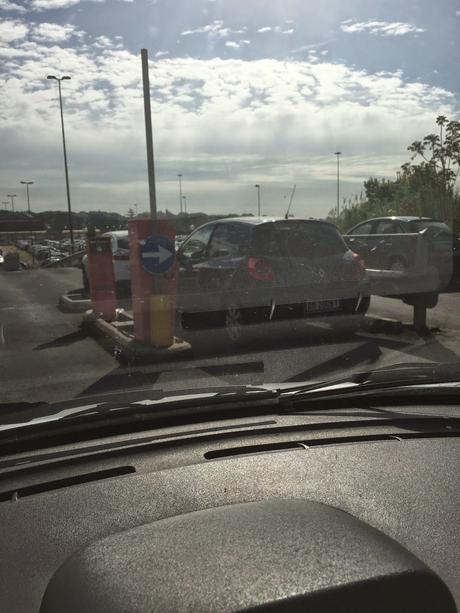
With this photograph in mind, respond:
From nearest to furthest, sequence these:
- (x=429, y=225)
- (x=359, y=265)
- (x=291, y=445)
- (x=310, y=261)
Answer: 1. (x=291, y=445)
2. (x=310, y=261)
3. (x=359, y=265)
4. (x=429, y=225)

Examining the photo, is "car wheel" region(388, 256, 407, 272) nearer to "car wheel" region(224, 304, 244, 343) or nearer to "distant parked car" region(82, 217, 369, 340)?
"distant parked car" region(82, 217, 369, 340)

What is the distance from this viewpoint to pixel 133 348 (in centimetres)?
697

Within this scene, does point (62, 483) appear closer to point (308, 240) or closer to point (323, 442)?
point (323, 442)

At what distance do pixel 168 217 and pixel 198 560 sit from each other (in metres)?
6.41

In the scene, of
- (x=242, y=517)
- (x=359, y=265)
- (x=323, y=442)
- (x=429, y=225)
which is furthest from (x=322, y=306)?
(x=242, y=517)

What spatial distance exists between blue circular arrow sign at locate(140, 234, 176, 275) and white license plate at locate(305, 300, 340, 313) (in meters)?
1.86

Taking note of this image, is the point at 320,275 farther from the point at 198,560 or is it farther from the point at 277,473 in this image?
the point at 198,560

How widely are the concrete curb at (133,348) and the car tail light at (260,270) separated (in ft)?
4.24

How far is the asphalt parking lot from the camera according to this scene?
5.42 m

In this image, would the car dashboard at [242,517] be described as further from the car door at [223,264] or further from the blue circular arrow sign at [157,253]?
the car door at [223,264]

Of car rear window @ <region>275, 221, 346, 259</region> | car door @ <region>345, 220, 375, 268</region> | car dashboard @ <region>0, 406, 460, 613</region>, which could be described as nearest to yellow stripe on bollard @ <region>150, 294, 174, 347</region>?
car rear window @ <region>275, 221, 346, 259</region>

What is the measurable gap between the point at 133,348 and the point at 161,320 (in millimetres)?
478

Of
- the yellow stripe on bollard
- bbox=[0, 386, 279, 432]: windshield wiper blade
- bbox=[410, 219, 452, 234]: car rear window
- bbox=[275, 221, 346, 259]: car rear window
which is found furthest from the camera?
bbox=[410, 219, 452, 234]: car rear window

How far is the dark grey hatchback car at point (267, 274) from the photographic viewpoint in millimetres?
7730
